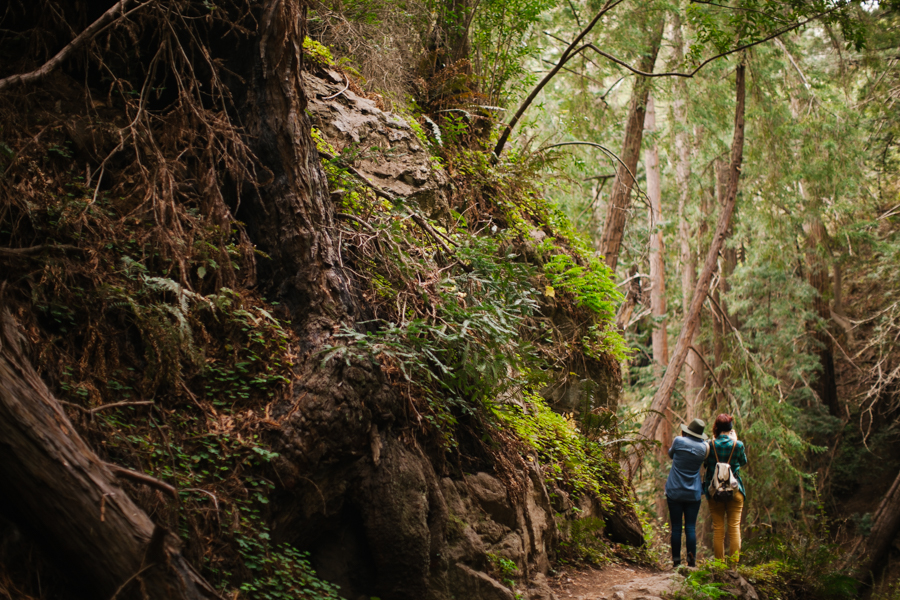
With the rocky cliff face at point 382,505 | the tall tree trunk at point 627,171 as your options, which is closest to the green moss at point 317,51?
the rocky cliff face at point 382,505

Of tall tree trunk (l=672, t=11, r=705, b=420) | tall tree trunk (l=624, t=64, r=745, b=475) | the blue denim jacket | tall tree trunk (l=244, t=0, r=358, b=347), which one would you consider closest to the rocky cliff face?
tall tree trunk (l=244, t=0, r=358, b=347)

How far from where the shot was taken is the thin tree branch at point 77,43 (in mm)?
4019

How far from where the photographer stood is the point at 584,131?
13.3 m

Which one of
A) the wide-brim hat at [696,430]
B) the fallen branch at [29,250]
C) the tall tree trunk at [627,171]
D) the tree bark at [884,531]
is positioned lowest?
the tree bark at [884,531]

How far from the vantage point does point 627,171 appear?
11602mm

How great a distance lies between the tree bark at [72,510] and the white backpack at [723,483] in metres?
5.82

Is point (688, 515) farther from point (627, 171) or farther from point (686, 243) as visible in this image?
point (686, 243)

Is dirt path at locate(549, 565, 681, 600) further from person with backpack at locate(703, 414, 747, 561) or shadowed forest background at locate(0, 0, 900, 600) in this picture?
person with backpack at locate(703, 414, 747, 561)

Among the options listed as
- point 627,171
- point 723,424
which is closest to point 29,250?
point 723,424

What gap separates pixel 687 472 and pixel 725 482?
414 millimetres

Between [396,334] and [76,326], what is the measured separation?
2187 mm

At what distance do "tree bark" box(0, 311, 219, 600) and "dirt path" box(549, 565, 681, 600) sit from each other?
4.06m

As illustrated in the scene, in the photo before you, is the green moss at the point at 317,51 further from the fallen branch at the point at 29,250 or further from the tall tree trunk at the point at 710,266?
the tall tree trunk at the point at 710,266

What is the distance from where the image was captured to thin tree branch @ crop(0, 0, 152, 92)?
4019 mm
